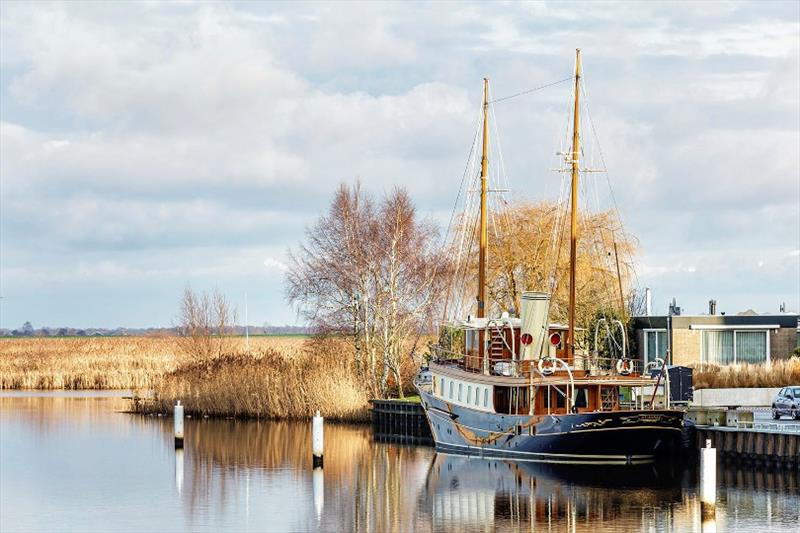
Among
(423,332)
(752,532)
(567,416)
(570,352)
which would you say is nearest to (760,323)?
(423,332)

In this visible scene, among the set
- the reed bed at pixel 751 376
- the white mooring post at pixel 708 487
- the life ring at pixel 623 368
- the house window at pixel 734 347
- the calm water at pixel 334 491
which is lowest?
the calm water at pixel 334 491

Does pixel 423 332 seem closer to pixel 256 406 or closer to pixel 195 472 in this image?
pixel 256 406

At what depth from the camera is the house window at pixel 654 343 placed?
75125 millimetres

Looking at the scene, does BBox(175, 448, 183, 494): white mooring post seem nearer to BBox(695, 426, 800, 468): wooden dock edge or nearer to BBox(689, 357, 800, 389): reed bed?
BBox(695, 426, 800, 468): wooden dock edge

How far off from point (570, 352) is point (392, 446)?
10.3 meters

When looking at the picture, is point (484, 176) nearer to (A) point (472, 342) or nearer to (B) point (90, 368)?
(A) point (472, 342)

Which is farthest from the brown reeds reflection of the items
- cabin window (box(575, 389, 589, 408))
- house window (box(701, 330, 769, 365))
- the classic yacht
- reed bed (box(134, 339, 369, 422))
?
house window (box(701, 330, 769, 365))

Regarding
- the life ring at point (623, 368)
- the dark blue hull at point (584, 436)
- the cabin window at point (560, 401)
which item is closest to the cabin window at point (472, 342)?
the dark blue hull at point (584, 436)

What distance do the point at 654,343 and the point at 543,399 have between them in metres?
25.0

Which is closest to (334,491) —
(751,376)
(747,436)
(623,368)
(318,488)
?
(318,488)

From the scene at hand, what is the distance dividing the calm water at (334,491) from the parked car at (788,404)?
849cm

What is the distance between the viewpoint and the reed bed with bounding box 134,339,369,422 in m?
72.1

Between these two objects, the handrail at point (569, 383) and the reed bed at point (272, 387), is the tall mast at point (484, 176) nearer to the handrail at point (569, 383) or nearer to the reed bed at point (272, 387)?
the reed bed at point (272, 387)

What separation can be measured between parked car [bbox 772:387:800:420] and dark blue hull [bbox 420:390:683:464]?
788 centimetres
